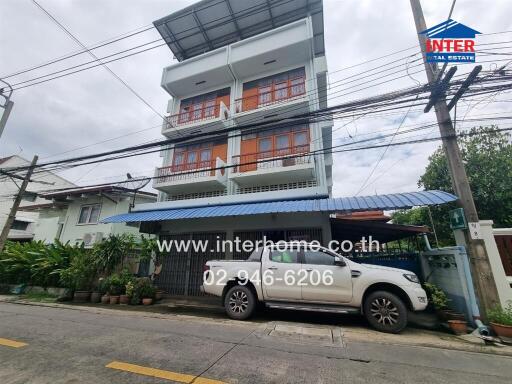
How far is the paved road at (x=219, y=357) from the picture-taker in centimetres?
288

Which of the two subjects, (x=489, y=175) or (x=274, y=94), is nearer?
(x=489, y=175)

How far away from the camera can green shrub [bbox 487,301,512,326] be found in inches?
183

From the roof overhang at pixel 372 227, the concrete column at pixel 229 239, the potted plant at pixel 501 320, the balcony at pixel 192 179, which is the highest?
the balcony at pixel 192 179

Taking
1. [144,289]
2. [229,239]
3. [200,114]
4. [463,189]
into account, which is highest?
[200,114]

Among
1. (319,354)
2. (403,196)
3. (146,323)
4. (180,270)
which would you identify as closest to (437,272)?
(403,196)

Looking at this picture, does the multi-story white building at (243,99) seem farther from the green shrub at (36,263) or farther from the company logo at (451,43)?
the company logo at (451,43)

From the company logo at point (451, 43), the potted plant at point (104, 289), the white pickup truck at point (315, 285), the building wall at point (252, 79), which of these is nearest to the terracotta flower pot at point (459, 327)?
the white pickup truck at point (315, 285)

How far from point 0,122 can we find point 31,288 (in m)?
7.16

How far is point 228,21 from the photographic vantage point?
47.3ft

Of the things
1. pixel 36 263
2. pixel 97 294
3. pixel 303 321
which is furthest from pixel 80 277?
pixel 303 321

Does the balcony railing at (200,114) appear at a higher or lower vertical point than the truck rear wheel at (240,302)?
higher

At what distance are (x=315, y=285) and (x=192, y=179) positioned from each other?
9024mm

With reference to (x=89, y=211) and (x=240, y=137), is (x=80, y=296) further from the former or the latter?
(x=240, y=137)

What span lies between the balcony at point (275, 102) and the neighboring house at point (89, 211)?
8.41 metres
